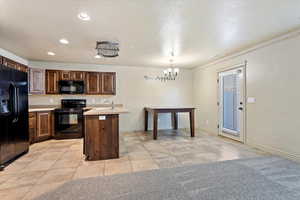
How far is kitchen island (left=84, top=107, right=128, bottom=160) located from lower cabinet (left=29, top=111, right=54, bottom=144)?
7.06 ft

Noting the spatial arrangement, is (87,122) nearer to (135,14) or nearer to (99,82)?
(135,14)

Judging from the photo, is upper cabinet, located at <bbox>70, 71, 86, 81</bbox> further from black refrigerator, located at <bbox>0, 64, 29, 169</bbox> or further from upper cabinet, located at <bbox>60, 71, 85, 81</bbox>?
black refrigerator, located at <bbox>0, 64, 29, 169</bbox>

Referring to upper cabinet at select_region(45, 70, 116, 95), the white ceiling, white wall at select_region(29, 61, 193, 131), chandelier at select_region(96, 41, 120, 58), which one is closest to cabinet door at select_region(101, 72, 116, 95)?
upper cabinet at select_region(45, 70, 116, 95)

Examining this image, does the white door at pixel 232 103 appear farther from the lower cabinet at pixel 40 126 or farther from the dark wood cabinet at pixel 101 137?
the lower cabinet at pixel 40 126

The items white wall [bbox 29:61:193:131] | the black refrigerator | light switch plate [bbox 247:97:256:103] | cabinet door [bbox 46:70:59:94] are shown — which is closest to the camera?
the black refrigerator

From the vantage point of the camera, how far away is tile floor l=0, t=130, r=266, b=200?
2281mm

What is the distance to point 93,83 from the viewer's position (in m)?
5.23

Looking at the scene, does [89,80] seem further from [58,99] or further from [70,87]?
[58,99]

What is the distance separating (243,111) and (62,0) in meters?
4.40

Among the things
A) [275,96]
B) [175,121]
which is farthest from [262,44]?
[175,121]

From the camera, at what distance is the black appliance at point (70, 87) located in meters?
4.97

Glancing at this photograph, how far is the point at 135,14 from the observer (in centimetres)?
232

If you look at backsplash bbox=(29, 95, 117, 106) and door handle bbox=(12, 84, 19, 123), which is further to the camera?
backsplash bbox=(29, 95, 117, 106)

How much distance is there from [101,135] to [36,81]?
3245 millimetres
